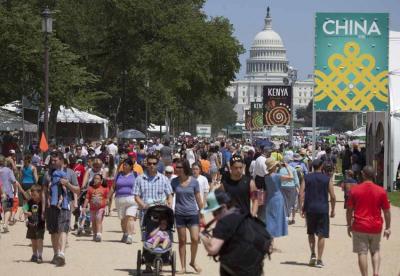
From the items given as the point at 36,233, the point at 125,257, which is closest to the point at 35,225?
the point at 36,233

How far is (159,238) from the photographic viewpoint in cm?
1355

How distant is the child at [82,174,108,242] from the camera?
18266 mm

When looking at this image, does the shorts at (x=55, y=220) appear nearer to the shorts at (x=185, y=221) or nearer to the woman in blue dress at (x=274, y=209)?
the shorts at (x=185, y=221)

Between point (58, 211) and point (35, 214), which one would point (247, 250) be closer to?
point (58, 211)

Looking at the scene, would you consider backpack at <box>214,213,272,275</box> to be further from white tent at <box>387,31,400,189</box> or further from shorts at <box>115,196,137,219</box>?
white tent at <box>387,31,400,189</box>

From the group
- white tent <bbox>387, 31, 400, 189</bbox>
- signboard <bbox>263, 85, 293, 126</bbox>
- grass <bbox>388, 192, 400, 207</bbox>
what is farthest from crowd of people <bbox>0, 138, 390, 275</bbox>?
signboard <bbox>263, 85, 293, 126</bbox>

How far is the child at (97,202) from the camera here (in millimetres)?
18266

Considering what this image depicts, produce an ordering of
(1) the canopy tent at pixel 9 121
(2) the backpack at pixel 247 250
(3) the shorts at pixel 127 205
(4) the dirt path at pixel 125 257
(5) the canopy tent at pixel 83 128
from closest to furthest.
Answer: (2) the backpack at pixel 247 250
(4) the dirt path at pixel 125 257
(3) the shorts at pixel 127 205
(1) the canopy tent at pixel 9 121
(5) the canopy tent at pixel 83 128

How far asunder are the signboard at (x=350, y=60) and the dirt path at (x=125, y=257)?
7.02m

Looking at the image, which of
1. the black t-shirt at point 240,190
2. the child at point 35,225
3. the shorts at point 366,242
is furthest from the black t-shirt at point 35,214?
the shorts at point 366,242

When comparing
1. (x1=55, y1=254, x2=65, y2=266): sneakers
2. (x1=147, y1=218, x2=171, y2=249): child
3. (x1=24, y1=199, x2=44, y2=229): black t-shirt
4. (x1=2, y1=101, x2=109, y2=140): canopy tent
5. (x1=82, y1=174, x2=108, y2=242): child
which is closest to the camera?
(x1=147, y1=218, x2=171, y2=249): child

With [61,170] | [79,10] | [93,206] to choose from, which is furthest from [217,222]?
[79,10]

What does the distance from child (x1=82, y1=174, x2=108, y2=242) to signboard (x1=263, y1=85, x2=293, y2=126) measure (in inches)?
1123

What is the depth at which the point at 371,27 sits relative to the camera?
27.1 m
